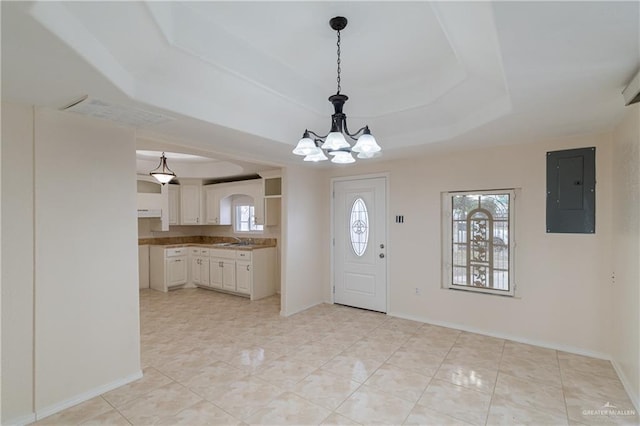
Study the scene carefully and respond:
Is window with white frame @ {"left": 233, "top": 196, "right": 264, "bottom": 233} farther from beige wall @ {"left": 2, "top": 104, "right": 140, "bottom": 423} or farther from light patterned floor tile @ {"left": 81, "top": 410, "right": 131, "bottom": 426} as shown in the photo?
light patterned floor tile @ {"left": 81, "top": 410, "right": 131, "bottom": 426}

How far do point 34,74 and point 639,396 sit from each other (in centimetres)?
469

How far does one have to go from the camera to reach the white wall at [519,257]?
3301 mm

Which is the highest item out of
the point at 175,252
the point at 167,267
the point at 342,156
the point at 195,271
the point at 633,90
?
the point at 633,90

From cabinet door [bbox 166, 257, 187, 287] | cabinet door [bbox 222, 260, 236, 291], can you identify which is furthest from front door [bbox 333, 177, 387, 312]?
cabinet door [bbox 166, 257, 187, 287]

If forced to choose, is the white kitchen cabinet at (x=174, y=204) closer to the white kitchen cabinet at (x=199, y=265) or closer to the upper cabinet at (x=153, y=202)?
the upper cabinet at (x=153, y=202)

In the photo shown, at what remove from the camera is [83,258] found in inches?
101

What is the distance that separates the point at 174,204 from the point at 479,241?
6.09 m

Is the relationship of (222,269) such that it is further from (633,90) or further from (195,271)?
(633,90)

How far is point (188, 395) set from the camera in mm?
2586

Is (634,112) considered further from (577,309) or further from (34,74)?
(34,74)

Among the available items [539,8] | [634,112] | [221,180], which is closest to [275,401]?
[539,8]

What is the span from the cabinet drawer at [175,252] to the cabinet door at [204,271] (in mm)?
452

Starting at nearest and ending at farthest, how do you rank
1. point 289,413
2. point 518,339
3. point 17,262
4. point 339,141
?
1. point 339,141
2. point 17,262
3. point 289,413
4. point 518,339

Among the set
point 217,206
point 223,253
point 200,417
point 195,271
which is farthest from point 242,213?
point 200,417
